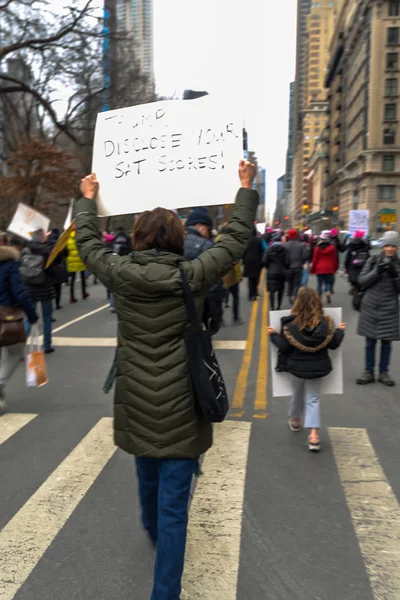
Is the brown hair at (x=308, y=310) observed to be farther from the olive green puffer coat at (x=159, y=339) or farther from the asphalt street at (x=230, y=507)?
the olive green puffer coat at (x=159, y=339)

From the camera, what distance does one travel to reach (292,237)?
510 inches

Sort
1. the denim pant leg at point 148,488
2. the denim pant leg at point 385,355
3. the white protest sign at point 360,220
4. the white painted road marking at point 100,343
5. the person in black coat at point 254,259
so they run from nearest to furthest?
the denim pant leg at point 148,488
the denim pant leg at point 385,355
the white painted road marking at point 100,343
the person in black coat at point 254,259
the white protest sign at point 360,220

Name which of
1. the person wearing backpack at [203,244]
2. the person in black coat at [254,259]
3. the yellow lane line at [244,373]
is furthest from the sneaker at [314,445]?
the person in black coat at [254,259]

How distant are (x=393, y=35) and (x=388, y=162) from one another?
1577 centimetres

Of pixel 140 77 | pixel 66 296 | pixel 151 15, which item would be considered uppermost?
pixel 151 15

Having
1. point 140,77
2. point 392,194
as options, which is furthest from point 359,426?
point 392,194

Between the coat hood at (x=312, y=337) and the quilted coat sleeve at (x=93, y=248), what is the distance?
2.34 m

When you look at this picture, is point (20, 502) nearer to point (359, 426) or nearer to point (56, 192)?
point (359, 426)

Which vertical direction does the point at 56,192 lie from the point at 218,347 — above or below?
above

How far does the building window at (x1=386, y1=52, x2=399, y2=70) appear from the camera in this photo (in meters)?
73.4

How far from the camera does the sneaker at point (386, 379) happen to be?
678 cm

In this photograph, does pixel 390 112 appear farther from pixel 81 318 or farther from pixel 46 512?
pixel 46 512

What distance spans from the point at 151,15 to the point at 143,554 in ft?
236

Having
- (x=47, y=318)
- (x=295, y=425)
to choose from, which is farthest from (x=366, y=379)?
(x=47, y=318)
